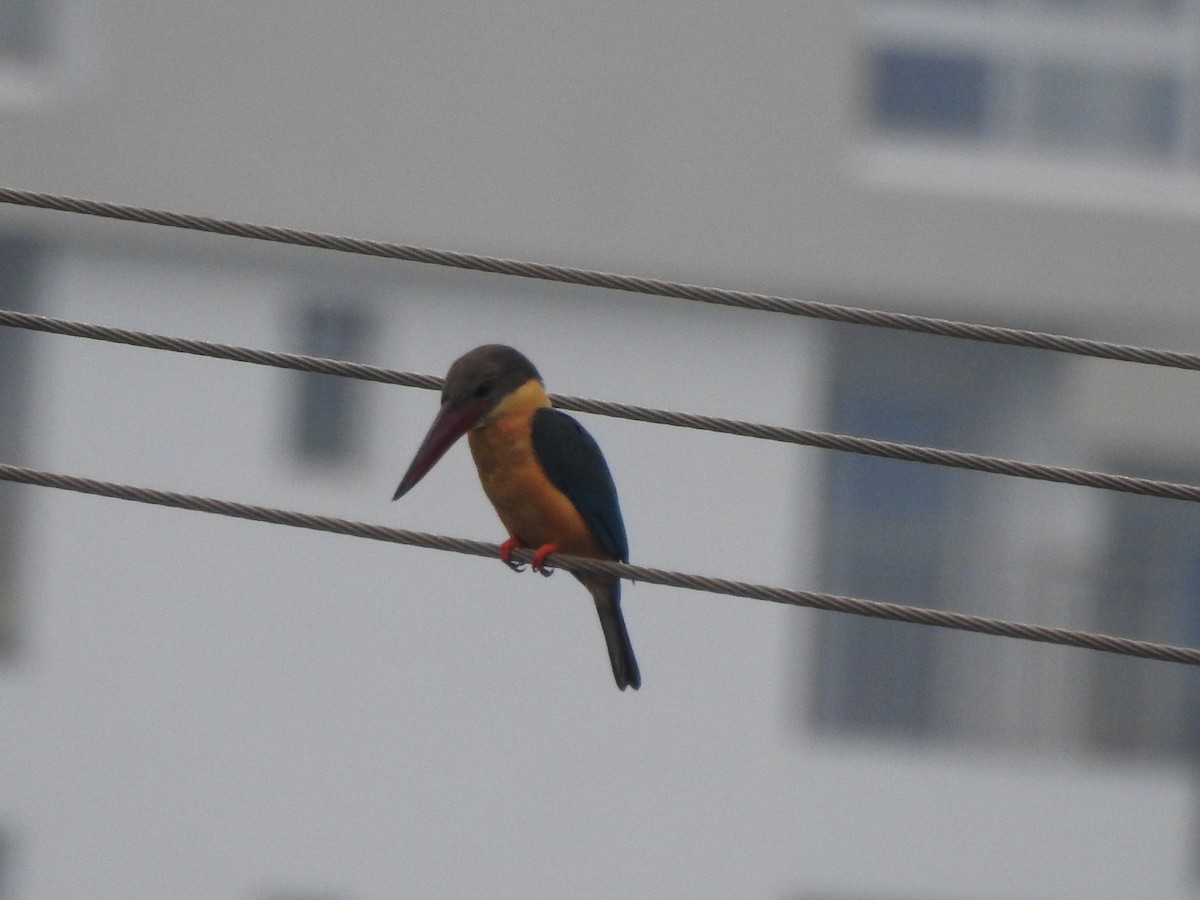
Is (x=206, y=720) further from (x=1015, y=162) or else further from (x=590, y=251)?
(x=1015, y=162)

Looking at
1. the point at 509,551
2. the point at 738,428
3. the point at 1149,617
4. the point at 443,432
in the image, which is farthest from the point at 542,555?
the point at 1149,617

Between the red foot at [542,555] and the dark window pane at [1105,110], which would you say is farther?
the dark window pane at [1105,110]

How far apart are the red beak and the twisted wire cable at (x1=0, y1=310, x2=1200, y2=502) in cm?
28

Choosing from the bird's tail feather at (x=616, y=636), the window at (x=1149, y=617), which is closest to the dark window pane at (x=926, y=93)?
the window at (x=1149, y=617)

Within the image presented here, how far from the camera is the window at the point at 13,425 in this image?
48.0 feet

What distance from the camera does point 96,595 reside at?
1449cm

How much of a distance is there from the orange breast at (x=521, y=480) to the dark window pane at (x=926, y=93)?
1192 centimetres

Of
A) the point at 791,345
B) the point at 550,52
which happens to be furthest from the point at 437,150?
the point at 791,345

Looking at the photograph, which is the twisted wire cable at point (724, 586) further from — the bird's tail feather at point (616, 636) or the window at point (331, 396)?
the window at point (331, 396)

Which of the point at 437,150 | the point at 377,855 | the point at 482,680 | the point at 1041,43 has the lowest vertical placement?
the point at 377,855

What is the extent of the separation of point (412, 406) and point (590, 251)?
185 cm

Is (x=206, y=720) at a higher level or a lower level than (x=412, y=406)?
lower

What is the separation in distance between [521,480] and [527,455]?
2.4 inches

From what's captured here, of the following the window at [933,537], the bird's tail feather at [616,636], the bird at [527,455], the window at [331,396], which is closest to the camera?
the bird at [527,455]
